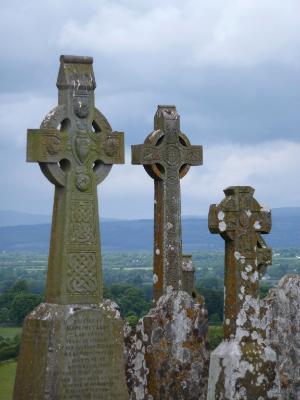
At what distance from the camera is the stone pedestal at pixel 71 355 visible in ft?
55.3

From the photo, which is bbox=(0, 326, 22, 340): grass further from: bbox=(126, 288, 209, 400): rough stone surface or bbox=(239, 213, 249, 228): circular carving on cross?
bbox=(239, 213, 249, 228): circular carving on cross

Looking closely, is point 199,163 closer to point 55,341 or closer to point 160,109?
point 160,109

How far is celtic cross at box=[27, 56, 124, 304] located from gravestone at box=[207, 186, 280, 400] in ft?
5.82

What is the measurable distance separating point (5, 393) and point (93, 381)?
662 centimetres

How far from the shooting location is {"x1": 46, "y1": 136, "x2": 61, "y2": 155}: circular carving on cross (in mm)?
17281

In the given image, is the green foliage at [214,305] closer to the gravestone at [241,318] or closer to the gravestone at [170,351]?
the gravestone at [170,351]

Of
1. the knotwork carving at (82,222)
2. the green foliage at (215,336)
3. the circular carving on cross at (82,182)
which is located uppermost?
the circular carving on cross at (82,182)

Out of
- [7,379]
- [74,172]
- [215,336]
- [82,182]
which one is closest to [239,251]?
[82,182]

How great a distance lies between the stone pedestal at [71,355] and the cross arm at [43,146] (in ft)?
6.11

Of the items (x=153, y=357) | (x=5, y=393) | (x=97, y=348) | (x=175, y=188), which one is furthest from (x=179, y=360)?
(x=5, y=393)

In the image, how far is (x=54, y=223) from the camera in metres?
17.4

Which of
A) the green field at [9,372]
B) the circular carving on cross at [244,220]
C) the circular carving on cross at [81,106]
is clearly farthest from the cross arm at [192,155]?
the circular carving on cross at [81,106]

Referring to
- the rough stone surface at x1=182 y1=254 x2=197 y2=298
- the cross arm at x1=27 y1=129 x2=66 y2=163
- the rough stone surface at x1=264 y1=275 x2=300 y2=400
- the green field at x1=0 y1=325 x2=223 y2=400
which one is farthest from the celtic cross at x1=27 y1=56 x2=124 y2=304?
the green field at x1=0 y1=325 x2=223 y2=400

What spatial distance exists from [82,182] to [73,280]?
126 cm
